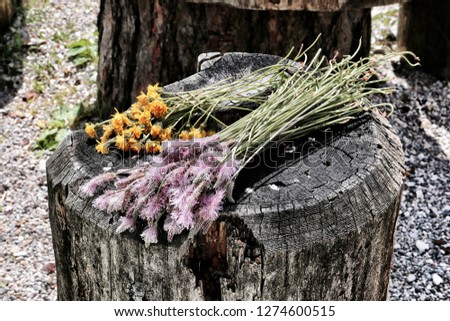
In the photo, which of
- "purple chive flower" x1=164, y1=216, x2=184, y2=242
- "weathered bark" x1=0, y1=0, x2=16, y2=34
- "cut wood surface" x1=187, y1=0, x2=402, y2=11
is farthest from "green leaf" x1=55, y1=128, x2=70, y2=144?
"purple chive flower" x1=164, y1=216, x2=184, y2=242

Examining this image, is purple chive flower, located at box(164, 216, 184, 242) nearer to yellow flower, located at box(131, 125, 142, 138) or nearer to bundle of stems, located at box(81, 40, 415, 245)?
bundle of stems, located at box(81, 40, 415, 245)

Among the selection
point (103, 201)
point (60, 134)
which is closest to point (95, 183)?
point (103, 201)

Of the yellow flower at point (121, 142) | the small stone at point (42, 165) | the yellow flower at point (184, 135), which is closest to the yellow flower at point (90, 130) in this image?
the yellow flower at point (121, 142)

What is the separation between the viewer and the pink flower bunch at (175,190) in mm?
2186

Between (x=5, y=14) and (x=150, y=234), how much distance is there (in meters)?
3.52

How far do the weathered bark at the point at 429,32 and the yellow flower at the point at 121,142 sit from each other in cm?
281

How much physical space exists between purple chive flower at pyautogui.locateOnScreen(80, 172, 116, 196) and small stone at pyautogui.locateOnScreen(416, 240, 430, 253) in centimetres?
200

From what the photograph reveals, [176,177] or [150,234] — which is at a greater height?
[176,177]

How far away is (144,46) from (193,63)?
11.5 inches

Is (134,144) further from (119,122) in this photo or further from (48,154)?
(48,154)

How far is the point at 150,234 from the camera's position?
86.4 inches

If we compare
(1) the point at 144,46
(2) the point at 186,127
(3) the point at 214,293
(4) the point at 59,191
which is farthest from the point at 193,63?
(3) the point at 214,293

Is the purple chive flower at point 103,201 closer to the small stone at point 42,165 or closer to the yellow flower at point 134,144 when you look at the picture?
the yellow flower at point 134,144

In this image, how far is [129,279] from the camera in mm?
2363
